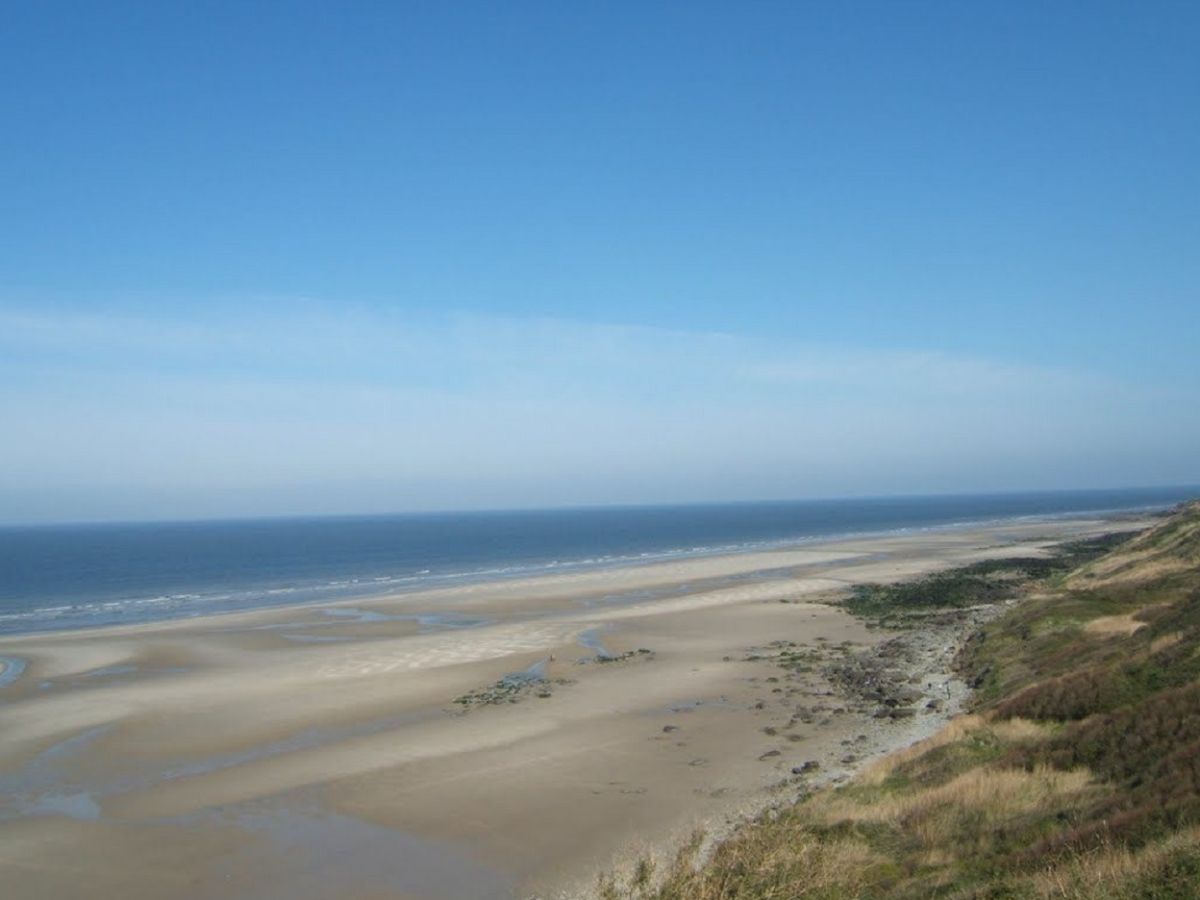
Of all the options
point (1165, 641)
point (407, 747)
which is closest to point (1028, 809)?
point (1165, 641)

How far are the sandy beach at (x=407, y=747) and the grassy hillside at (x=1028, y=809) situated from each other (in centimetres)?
333

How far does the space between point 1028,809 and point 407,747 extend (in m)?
15.3

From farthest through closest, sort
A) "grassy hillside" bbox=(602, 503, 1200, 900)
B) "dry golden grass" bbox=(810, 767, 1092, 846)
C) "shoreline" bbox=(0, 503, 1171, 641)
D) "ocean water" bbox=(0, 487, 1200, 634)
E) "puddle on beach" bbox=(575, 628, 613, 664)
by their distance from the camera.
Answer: "ocean water" bbox=(0, 487, 1200, 634), "shoreline" bbox=(0, 503, 1171, 641), "puddle on beach" bbox=(575, 628, 613, 664), "dry golden grass" bbox=(810, 767, 1092, 846), "grassy hillside" bbox=(602, 503, 1200, 900)

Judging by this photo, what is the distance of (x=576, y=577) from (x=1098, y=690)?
2168 inches

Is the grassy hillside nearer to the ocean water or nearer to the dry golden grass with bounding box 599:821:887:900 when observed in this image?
the dry golden grass with bounding box 599:821:887:900

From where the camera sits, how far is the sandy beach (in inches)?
603

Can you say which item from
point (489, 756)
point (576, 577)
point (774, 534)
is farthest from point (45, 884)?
point (774, 534)

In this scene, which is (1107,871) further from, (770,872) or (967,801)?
(967,801)

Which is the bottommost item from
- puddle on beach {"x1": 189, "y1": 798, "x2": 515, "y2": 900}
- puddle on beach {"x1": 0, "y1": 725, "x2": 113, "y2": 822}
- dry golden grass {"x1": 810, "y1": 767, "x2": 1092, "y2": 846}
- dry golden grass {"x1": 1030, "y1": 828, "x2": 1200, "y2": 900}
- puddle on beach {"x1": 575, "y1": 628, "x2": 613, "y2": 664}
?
puddle on beach {"x1": 575, "y1": 628, "x2": 613, "y2": 664}

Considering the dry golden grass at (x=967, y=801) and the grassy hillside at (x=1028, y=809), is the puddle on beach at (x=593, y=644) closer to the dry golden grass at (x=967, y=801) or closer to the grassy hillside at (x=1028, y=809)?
the grassy hillside at (x=1028, y=809)

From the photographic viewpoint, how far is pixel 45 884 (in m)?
14.7

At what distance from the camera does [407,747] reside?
22.3 meters

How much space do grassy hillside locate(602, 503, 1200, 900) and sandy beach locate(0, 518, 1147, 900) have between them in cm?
333

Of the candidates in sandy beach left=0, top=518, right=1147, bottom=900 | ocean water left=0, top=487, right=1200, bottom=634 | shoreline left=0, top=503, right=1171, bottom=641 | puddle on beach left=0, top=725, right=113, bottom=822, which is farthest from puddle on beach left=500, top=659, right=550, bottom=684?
ocean water left=0, top=487, right=1200, bottom=634
